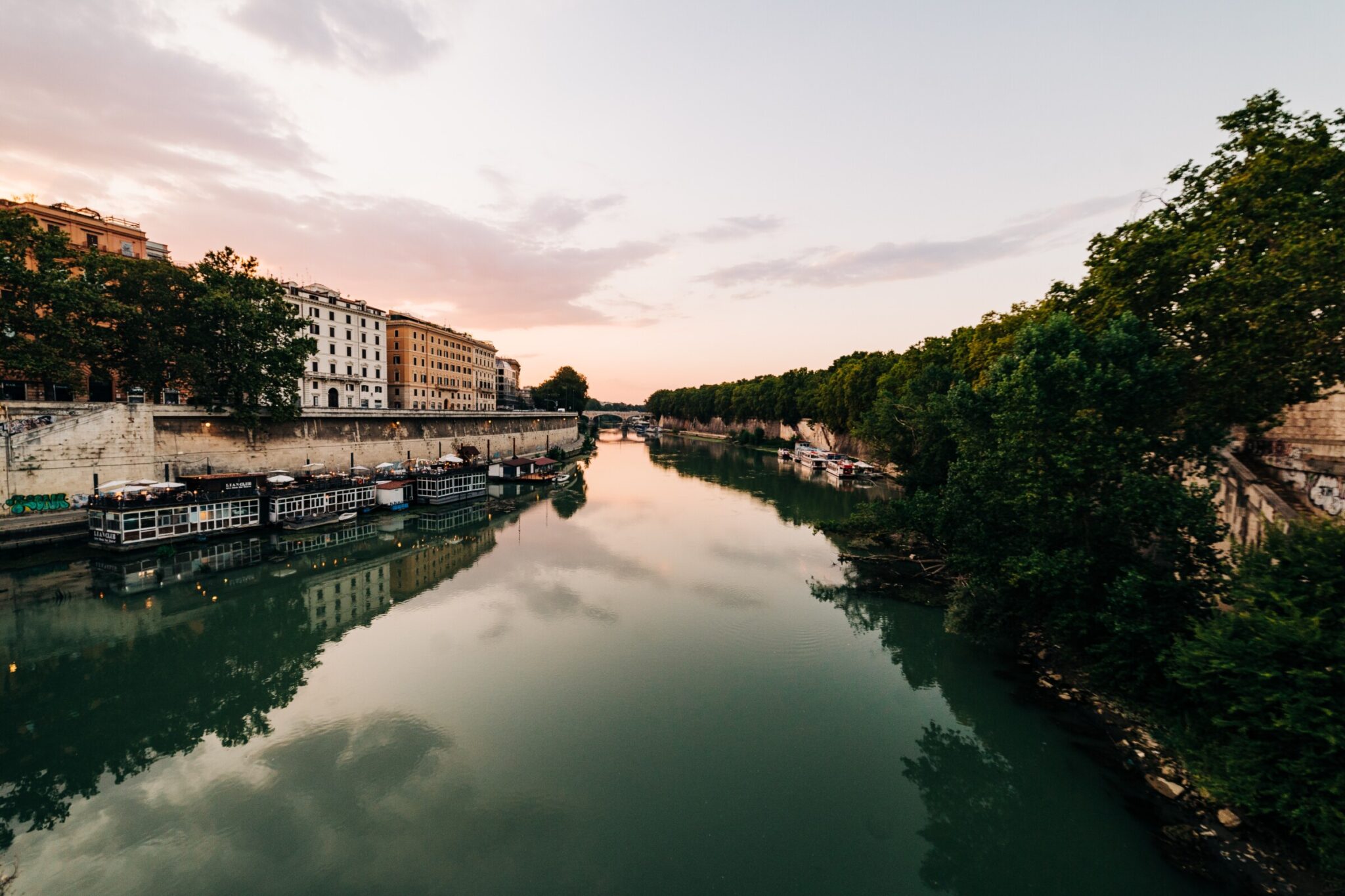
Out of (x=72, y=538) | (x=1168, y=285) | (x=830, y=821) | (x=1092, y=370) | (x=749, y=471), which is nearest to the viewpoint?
(x=830, y=821)

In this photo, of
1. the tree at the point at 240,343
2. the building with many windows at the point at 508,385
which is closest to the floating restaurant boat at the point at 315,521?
the tree at the point at 240,343

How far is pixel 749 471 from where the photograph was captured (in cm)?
7838

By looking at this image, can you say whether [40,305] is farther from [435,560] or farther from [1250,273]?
[1250,273]

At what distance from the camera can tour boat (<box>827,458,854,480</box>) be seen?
65.7m

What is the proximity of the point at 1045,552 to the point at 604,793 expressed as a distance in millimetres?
15388

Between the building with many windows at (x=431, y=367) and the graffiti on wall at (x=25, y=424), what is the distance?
4315 centimetres

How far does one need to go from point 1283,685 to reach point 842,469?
2301 inches

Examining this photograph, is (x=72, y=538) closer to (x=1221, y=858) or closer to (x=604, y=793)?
(x=604, y=793)

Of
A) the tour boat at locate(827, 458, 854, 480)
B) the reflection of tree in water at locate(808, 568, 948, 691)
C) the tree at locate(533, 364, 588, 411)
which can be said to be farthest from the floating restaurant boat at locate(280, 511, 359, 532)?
the tree at locate(533, 364, 588, 411)

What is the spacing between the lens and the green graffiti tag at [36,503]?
3062 cm

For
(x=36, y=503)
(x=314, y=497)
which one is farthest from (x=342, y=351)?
(x=36, y=503)

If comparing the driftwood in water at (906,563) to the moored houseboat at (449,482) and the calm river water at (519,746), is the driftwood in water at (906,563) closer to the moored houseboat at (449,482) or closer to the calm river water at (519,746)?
the calm river water at (519,746)

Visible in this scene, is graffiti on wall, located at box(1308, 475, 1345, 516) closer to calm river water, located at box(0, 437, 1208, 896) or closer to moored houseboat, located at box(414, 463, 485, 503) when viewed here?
calm river water, located at box(0, 437, 1208, 896)

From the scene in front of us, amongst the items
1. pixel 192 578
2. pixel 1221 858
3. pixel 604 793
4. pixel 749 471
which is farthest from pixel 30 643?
pixel 749 471
